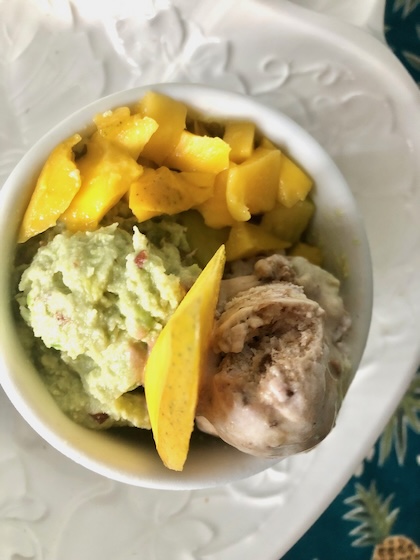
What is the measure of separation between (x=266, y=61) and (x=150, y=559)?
0.92 meters

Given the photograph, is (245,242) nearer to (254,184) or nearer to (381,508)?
(254,184)

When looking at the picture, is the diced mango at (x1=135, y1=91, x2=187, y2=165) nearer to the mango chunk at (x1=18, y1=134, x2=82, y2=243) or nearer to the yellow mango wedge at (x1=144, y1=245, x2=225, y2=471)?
the mango chunk at (x1=18, y1=134, x2=82, y2=243)

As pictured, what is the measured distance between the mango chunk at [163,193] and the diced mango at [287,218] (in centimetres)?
11

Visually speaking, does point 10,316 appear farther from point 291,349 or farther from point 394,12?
point 394,12

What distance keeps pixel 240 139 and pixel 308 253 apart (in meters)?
0.21

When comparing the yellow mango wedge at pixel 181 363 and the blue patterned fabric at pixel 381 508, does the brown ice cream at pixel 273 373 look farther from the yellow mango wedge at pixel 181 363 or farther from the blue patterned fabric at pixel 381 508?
the blue patterned fabric at pixel 381 508

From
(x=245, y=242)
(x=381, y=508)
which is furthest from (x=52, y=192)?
(x=381, y=508)

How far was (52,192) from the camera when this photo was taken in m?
0.89

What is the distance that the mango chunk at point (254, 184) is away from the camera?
94 centimetres

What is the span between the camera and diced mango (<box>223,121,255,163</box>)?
3.17 feet

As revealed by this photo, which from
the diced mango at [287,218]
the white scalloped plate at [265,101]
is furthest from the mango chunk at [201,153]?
the white scalloped plate at [265,101]

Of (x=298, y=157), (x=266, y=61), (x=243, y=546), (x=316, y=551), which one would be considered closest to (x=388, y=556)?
(x=316, y=551)

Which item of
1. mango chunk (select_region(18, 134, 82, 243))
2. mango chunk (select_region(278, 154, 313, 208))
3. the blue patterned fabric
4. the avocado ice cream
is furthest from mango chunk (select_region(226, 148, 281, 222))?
the blue patterned fabric

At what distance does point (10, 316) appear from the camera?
93cm
